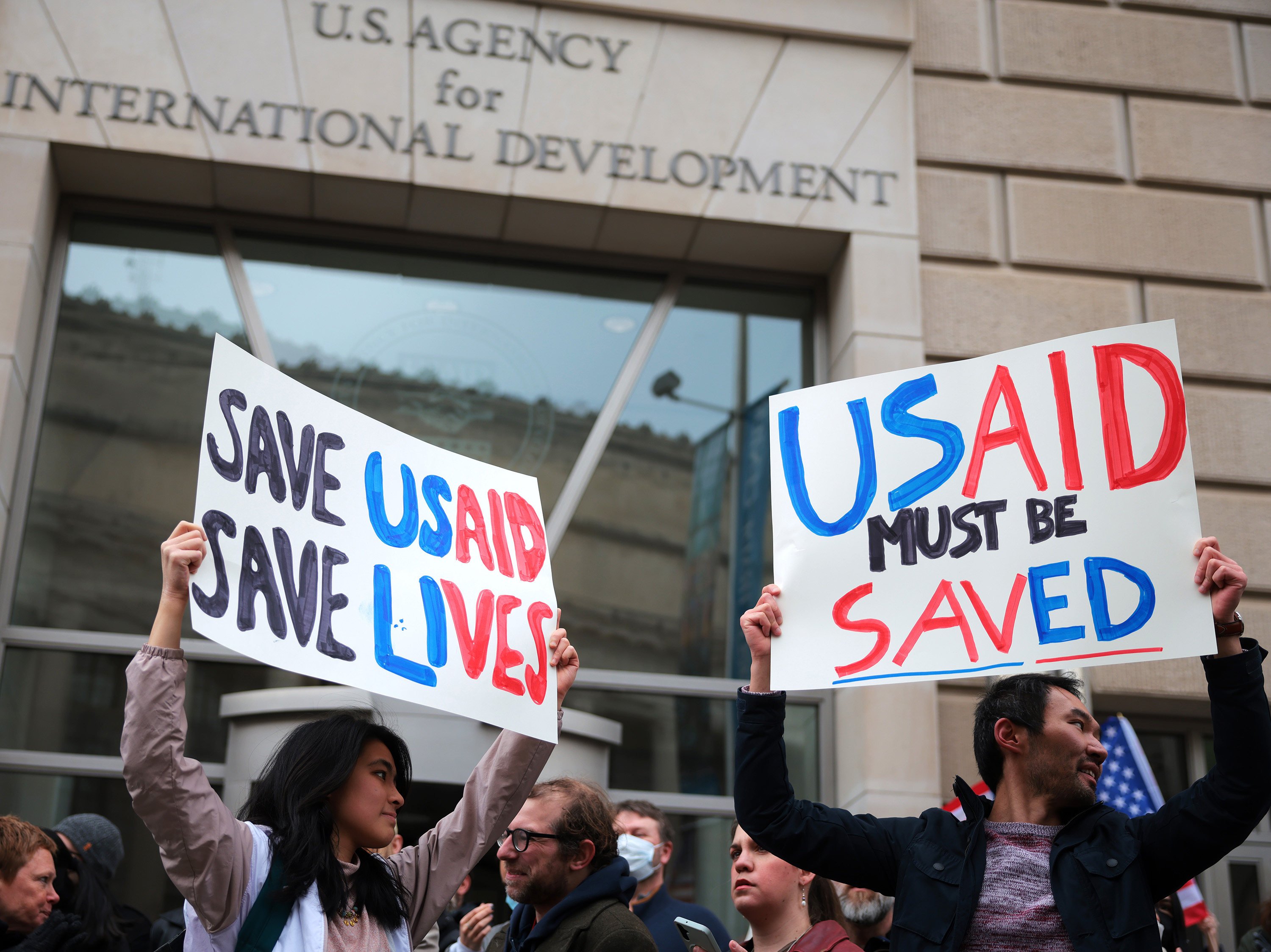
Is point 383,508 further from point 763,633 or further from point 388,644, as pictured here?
point 763,633

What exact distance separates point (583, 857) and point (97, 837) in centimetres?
244

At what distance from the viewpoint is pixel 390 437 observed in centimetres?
349

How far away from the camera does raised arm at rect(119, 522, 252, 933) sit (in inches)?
100

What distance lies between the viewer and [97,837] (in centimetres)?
494

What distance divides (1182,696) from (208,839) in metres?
5.74

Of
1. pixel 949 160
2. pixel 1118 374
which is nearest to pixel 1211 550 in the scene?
pixel 1118 374

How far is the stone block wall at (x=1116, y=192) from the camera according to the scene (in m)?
7.31

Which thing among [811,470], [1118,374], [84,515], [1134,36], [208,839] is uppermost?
[1134,36]

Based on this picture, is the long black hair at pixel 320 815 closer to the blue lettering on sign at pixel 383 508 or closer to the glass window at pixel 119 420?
the blue lettering on sign at pixel 383 508

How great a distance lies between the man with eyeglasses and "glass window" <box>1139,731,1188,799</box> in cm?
467

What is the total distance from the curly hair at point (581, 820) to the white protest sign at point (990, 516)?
729mm

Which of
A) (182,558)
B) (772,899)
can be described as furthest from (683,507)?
(182,558)

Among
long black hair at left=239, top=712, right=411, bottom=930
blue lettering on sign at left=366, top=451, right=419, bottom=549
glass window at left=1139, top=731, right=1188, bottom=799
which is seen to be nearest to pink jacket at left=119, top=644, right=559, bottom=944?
long black hair at left=239, top=712, right=411, bottom=930

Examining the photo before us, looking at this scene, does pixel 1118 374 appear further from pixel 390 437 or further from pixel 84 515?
pixel 84 515
